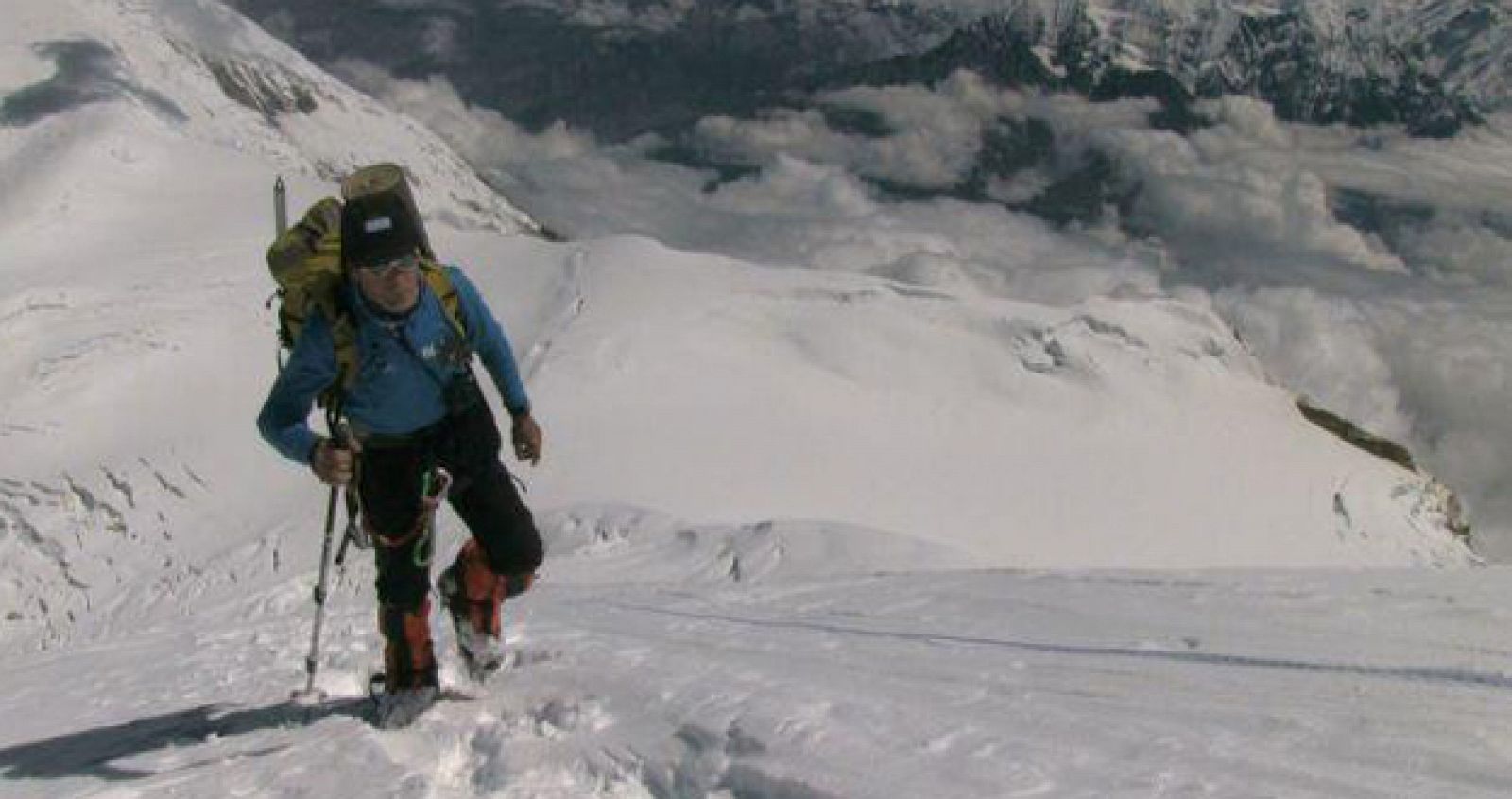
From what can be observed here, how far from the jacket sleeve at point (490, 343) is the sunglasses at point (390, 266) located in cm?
45

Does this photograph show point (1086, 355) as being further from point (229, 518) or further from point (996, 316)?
point (229, 518)

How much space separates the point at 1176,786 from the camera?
4.70 meters

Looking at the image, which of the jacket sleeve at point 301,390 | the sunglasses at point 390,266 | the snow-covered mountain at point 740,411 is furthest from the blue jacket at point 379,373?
the snow-covered mountain at point 740,411

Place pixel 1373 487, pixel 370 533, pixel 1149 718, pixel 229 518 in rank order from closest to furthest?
pixel 1149 718 < pixel 370 533 < pixel 229 518 < pixel 1373 487

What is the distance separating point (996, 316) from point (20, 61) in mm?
144321

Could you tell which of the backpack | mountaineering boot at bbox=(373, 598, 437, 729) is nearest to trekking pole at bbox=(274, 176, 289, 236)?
the backpack

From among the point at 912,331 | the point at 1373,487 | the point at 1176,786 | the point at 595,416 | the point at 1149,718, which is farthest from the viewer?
the point at 1373,487

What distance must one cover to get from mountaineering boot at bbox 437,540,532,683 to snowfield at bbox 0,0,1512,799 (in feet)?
0.65

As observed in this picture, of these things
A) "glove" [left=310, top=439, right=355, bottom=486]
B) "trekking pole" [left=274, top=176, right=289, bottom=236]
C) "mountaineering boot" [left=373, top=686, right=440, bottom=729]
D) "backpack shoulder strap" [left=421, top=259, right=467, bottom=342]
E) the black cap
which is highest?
the black cap

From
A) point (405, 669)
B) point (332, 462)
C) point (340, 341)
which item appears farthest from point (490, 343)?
point (405, 669)

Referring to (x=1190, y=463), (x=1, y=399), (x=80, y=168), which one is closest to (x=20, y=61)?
(x=80, y=168)

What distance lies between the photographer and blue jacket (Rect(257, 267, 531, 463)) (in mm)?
6383

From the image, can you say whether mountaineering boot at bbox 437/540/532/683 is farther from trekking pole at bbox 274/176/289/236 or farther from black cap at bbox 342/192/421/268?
trekking pole at bbox 274/176/289/236

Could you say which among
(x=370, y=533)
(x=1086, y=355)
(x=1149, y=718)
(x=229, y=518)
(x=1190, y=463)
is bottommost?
(x=1190, y=463)
